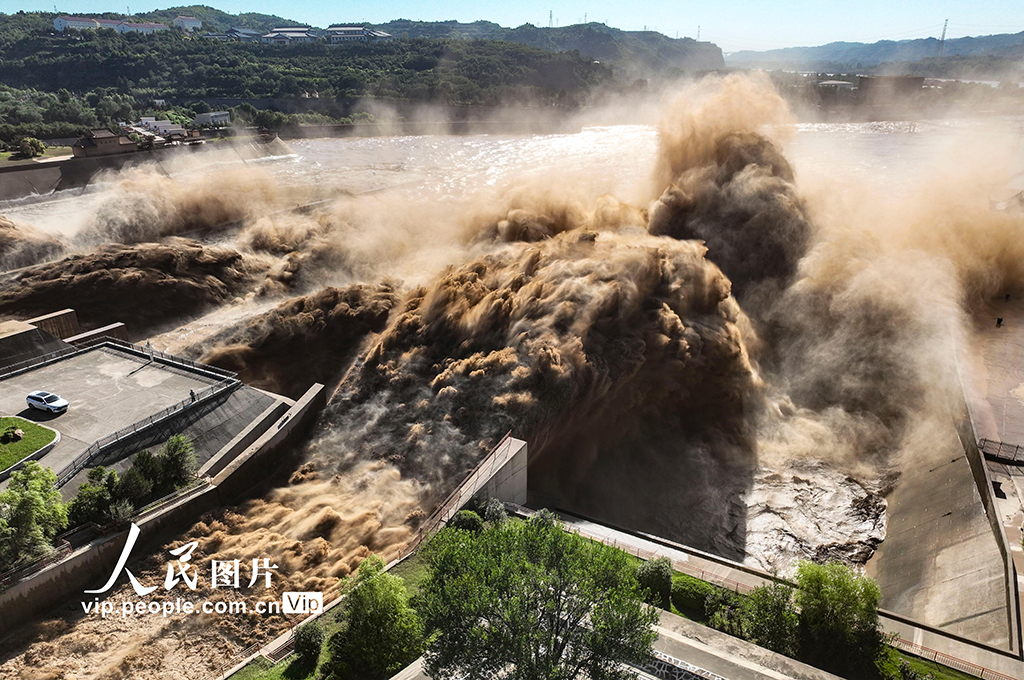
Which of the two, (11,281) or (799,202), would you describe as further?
(799,202)

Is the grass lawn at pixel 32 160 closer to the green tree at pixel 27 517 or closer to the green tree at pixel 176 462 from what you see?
the green tree at pixel 176 462

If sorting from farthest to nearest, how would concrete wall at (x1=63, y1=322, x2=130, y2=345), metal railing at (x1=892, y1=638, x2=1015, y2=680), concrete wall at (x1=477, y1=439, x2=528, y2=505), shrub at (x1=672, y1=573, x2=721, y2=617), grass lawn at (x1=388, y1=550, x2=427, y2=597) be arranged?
concrete wall at (x1=63, y1=322, x2=130, y2=345)
concrete wall at (x1=477, y1=439, x2=528, y2=505)
grass lawn at (x1=388, y1=550, x2=427, y2=597)
shrub at (x1=672, y1=573, x2=721, y2=617)
metal railing at (x1=892, y1=638, x2=1015, y2=680)

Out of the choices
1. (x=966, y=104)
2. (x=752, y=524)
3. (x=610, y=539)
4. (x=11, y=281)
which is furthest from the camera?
(x=966, y=104)

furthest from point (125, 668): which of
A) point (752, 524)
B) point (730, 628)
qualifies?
point (752, 524)

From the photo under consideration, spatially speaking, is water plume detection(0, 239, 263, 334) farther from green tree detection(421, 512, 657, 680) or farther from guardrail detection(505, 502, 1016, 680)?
green tree detection(421, 512, 657, 680)

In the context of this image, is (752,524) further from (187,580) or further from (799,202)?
(799,202)

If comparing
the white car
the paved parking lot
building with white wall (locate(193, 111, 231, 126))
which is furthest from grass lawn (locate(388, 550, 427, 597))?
building with white wall (locate(193, 111, 231, 126))
